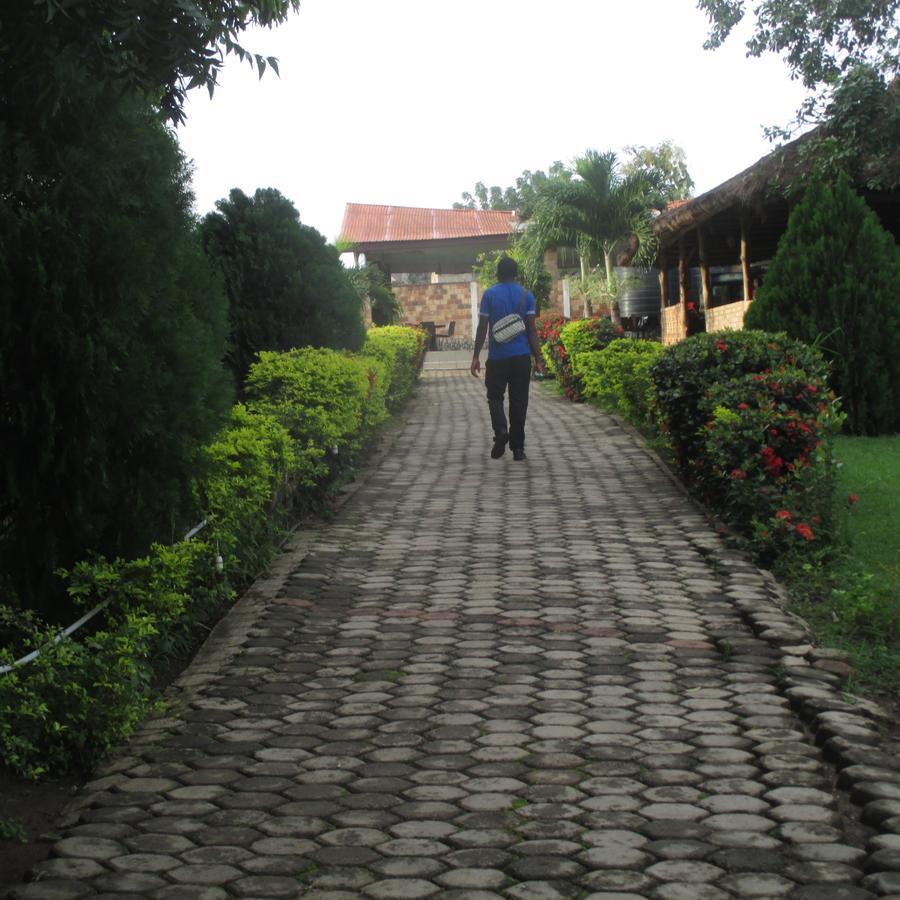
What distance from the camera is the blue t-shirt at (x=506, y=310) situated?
10922 millimetres

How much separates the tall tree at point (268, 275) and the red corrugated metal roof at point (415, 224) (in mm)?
23375

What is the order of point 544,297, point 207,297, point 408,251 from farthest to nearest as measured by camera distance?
point 408,251 < point 544,297 < point 207,297

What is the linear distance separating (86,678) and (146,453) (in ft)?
3.71

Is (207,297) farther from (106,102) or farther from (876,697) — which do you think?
(876,697)

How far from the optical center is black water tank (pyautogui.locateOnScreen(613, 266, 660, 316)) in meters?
26.9

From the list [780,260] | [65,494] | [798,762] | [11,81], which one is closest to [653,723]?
[798,762]

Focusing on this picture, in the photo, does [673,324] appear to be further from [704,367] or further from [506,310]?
[704,367]

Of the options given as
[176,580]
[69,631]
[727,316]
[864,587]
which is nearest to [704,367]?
[864,587]

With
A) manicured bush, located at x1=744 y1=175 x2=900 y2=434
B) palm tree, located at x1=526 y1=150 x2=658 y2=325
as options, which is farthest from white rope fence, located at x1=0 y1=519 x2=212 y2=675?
palm tree, located at x1=526 y1=150 x2=658 y2=325

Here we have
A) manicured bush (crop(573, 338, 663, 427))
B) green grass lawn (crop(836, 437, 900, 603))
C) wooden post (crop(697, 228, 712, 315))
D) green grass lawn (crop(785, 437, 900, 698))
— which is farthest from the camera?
wooden post (crop(697, 228, 712, 315))

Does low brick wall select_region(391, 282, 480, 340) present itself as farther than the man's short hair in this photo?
Yes

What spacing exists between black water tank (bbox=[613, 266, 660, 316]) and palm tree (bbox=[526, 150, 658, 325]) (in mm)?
565

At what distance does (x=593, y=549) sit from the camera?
756 centimetres

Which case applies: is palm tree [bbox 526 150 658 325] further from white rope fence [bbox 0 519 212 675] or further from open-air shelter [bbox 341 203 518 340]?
white rope fence [bbox 0 519 212 675]
